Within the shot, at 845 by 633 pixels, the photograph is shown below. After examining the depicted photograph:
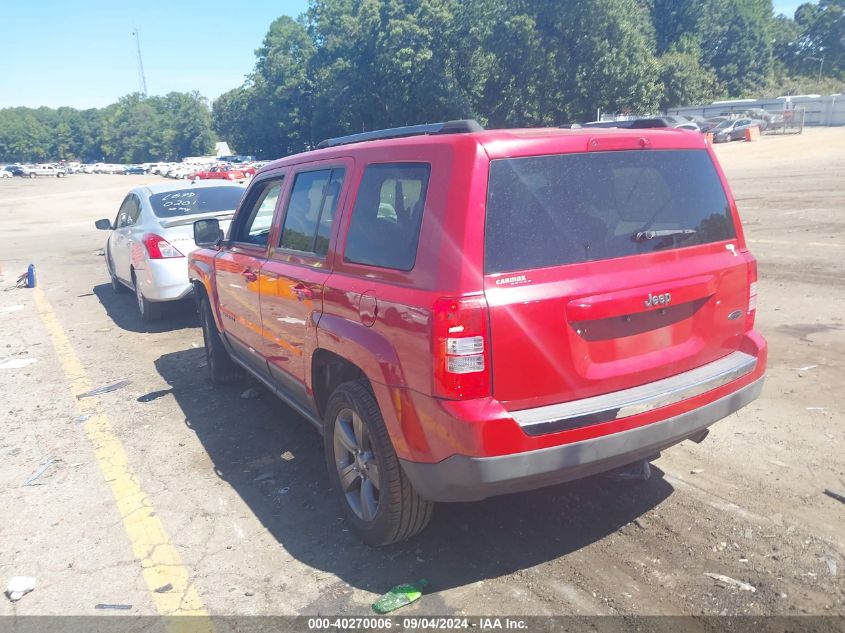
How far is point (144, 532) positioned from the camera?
12.9 ft

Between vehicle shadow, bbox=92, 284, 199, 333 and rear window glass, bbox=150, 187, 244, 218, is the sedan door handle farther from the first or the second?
rear window glass, bbox=150, 187, 244, 218

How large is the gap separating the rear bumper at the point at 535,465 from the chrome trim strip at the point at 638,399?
0.30 feet

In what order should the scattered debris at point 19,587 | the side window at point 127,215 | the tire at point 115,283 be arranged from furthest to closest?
1. the tire at point 115,283
2. the side window at point 127,215
3. the scattered debris at point 19,587

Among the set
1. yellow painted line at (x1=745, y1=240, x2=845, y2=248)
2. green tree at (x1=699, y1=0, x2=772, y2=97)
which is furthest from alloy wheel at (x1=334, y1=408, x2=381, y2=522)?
green tree at (x1=699, y1=0, x2=772, y2=97)

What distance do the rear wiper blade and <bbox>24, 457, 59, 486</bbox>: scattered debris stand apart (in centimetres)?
415

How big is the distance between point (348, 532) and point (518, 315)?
170 centimetres

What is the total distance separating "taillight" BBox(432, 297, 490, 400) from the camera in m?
2.80

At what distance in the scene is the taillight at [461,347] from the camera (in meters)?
2.80

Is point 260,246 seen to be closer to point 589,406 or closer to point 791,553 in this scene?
point 589,406

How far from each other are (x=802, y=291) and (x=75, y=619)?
26.3 feet

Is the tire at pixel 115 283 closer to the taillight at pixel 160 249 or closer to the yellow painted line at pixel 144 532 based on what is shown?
the taillight at pixel 160 249

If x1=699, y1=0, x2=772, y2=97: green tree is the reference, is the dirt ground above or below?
below

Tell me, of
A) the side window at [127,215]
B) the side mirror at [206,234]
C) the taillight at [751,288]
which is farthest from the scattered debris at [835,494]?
the side window at [127,215]

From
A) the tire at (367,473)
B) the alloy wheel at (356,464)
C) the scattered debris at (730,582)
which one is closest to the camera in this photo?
the scattered debris at (730,582)
